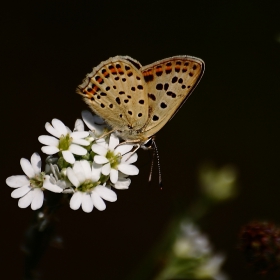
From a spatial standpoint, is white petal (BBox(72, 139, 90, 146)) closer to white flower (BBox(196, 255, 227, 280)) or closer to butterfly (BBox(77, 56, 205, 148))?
butterfly (BBox(77, 56, 205, 148))

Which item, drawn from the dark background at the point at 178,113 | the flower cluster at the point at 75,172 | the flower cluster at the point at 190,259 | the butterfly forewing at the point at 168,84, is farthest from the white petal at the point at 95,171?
the dark background at the point at 178,113

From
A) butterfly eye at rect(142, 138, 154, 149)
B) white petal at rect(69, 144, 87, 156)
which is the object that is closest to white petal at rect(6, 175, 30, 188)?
white petal at rect(69, 144, 87, 156)

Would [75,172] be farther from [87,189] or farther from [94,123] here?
[94,123]

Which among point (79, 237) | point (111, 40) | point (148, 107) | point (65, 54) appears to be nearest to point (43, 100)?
point (65, 54)

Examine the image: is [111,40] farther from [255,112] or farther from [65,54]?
[255,112]

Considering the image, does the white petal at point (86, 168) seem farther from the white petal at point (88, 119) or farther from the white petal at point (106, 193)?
the white petal at point (88, 119)
